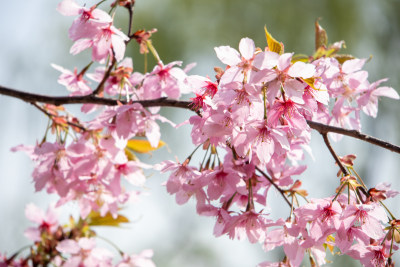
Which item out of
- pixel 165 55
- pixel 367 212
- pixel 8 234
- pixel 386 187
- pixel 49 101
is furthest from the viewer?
pixel 165 55

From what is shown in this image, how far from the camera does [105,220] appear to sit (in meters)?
1.66

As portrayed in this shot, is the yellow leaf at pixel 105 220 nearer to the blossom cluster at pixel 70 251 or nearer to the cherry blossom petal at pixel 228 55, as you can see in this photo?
the blossom cluster at pixel 70 251

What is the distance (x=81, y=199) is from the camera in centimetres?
145

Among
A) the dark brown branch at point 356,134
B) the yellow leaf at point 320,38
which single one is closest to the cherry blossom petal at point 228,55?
the dark brown branch at point 356,134

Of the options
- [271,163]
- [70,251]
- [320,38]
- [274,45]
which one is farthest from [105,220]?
[274,45]

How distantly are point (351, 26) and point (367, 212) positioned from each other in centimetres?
750

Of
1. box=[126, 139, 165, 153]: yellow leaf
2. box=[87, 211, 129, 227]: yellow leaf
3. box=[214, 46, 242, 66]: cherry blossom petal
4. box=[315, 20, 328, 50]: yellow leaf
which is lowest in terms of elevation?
box=[87, 211, 129, 227]: yellow leaf

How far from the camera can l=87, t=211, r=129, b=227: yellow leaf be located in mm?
1628

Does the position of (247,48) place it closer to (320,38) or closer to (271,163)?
(271,163)

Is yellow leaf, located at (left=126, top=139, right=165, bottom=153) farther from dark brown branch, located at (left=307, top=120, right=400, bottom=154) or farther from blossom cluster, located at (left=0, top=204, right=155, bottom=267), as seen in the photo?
dark brown branch, located at (left=307, top=120, right=400, bottom=154)

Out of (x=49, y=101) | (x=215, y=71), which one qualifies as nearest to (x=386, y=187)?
(x=215, y=71)

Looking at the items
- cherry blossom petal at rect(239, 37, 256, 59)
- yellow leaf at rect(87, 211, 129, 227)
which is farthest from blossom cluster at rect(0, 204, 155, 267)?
cherry blossom petal at rect(239, 37, 256, 59)

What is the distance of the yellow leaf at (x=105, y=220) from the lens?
5.34 feet

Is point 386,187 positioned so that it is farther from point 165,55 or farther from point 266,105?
point 165,55
